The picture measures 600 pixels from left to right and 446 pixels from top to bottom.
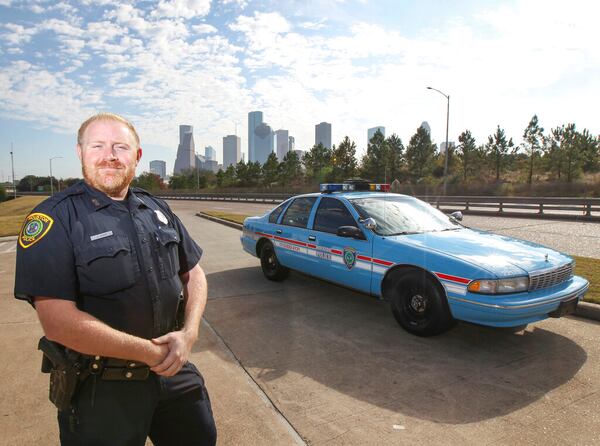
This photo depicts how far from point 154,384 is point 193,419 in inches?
11.4

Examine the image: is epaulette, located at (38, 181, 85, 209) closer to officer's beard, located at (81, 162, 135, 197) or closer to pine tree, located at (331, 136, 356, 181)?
officer's beard, located at (81, 162, 135, 197)

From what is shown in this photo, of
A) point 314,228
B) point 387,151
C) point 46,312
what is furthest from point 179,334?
point 387,151

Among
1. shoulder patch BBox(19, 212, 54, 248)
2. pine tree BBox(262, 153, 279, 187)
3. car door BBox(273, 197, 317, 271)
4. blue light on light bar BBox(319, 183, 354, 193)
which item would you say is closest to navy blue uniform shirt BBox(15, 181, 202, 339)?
shoulder patch BBox(19, 212, 54, 248)

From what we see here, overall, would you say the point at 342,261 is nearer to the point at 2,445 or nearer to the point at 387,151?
the point at 2,445

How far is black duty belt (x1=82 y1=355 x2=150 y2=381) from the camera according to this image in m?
1.58

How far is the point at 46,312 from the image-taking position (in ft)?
4.92

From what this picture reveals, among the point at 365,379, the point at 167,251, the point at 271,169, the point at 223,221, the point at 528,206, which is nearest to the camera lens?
the point at 167,251

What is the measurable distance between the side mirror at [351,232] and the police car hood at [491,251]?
1.40 feet

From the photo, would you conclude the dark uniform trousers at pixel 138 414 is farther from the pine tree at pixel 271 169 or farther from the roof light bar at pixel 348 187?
the pine tree at pixel 271 169

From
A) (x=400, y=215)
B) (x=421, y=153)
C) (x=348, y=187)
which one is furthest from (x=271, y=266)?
(x=421, y=153)

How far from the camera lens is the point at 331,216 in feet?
18.5

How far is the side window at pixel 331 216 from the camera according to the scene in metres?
5.39

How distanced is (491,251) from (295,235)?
2.79 meters

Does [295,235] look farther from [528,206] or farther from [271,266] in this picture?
[528,206]
